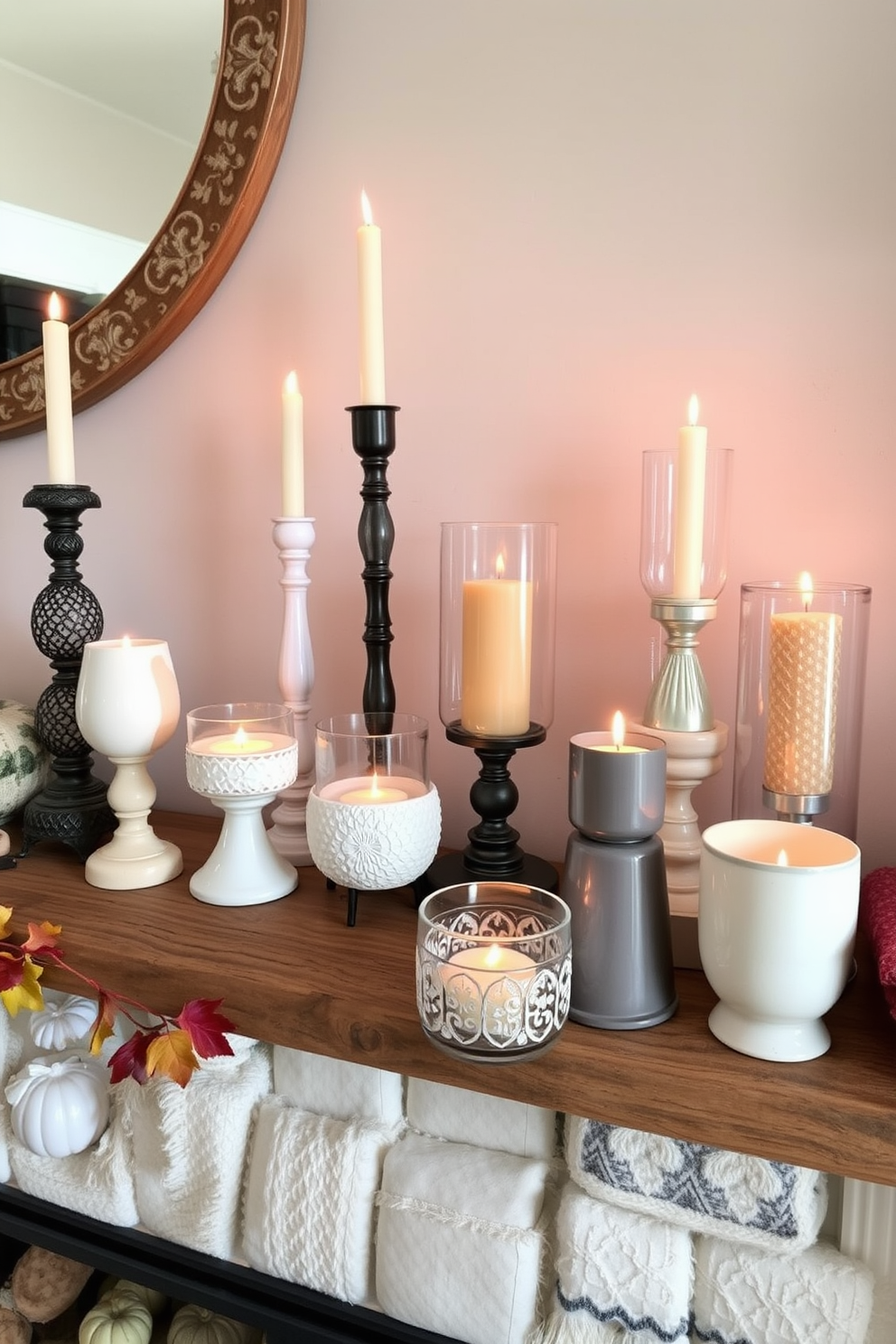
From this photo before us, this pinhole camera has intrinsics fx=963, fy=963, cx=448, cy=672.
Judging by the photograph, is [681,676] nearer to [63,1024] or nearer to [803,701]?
[803,701]

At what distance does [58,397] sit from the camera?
0.78 metres

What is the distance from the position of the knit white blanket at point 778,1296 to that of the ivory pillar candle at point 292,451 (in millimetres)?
578

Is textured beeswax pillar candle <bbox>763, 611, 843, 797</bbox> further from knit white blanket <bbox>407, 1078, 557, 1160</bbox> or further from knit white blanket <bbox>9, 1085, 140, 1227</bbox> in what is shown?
knit white blanket <bbox>9, 1085, 140, 1227</bbox>

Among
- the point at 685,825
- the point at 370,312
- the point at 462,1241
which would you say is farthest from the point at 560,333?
the point at 462,1241

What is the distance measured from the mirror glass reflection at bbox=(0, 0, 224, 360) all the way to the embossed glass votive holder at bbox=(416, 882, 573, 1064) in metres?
0.69

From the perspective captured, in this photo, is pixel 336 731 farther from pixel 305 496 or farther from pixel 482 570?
pixel 305 496

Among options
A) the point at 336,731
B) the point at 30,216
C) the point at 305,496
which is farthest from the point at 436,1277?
the point at 30,216

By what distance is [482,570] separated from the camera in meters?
0.69

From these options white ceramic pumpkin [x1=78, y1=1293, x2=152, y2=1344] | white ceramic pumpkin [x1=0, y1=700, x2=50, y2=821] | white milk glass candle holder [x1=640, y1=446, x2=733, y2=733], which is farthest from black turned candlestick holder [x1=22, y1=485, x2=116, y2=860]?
white milk glass candle holder [x1=640, y1=446, x2=733, y2=733]

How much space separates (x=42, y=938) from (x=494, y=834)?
0.99 ft

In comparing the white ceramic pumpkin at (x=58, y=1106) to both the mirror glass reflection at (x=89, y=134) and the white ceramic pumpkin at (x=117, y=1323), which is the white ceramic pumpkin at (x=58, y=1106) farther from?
the mirror glass reflection at (x=89, y=134)

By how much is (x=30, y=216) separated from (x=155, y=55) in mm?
201

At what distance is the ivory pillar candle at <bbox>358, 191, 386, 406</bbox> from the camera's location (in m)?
0.67

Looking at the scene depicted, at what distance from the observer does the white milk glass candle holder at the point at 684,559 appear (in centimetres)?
60
